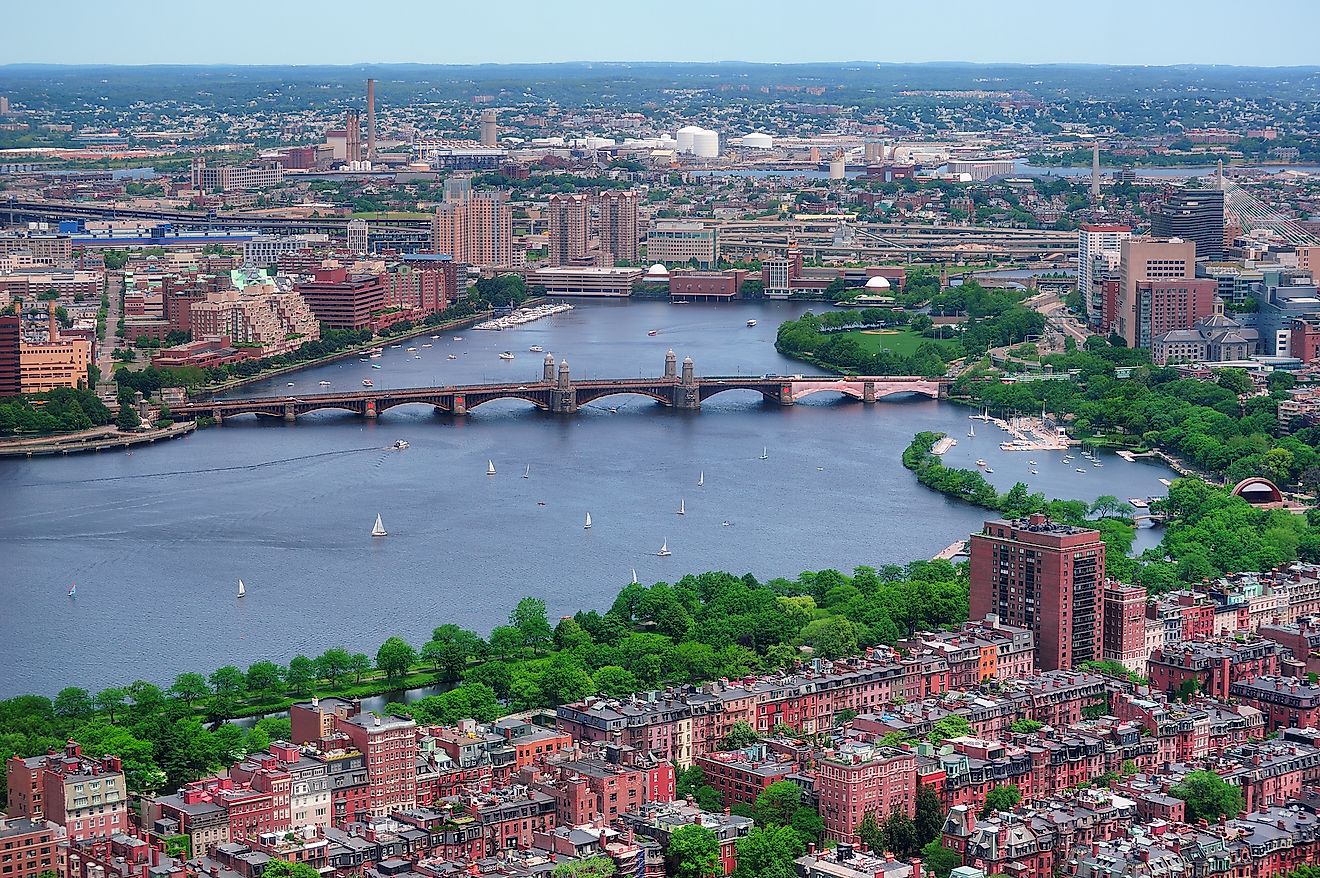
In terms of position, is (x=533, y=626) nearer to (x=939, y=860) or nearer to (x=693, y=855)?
(x=693, y=855)

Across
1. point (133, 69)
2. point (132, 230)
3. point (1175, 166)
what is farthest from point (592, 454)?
point (133, 69)

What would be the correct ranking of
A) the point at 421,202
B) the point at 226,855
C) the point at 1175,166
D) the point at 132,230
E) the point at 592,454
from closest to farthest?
the point at 226,855 < the point at 592,454 < the point at 132,230 < the point at 421,202 < the point at 1175,166

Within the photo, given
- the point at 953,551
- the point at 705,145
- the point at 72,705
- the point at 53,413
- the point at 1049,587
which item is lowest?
the point at 705,145

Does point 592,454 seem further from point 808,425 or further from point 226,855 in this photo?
point 226,855

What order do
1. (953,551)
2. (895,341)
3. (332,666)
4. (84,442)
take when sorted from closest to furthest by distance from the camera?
(332,666)
(953,551)
(84,442)
(895,341)

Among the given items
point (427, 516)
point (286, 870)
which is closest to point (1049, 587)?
point (286, 870)

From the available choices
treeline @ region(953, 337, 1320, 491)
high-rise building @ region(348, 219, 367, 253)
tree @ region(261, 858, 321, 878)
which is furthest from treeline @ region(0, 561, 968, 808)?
→ high-rise building @ region(348, 219, 367, 253)

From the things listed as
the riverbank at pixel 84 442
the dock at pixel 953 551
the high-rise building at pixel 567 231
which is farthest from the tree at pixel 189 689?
the high-rise building at pixel 567 231
